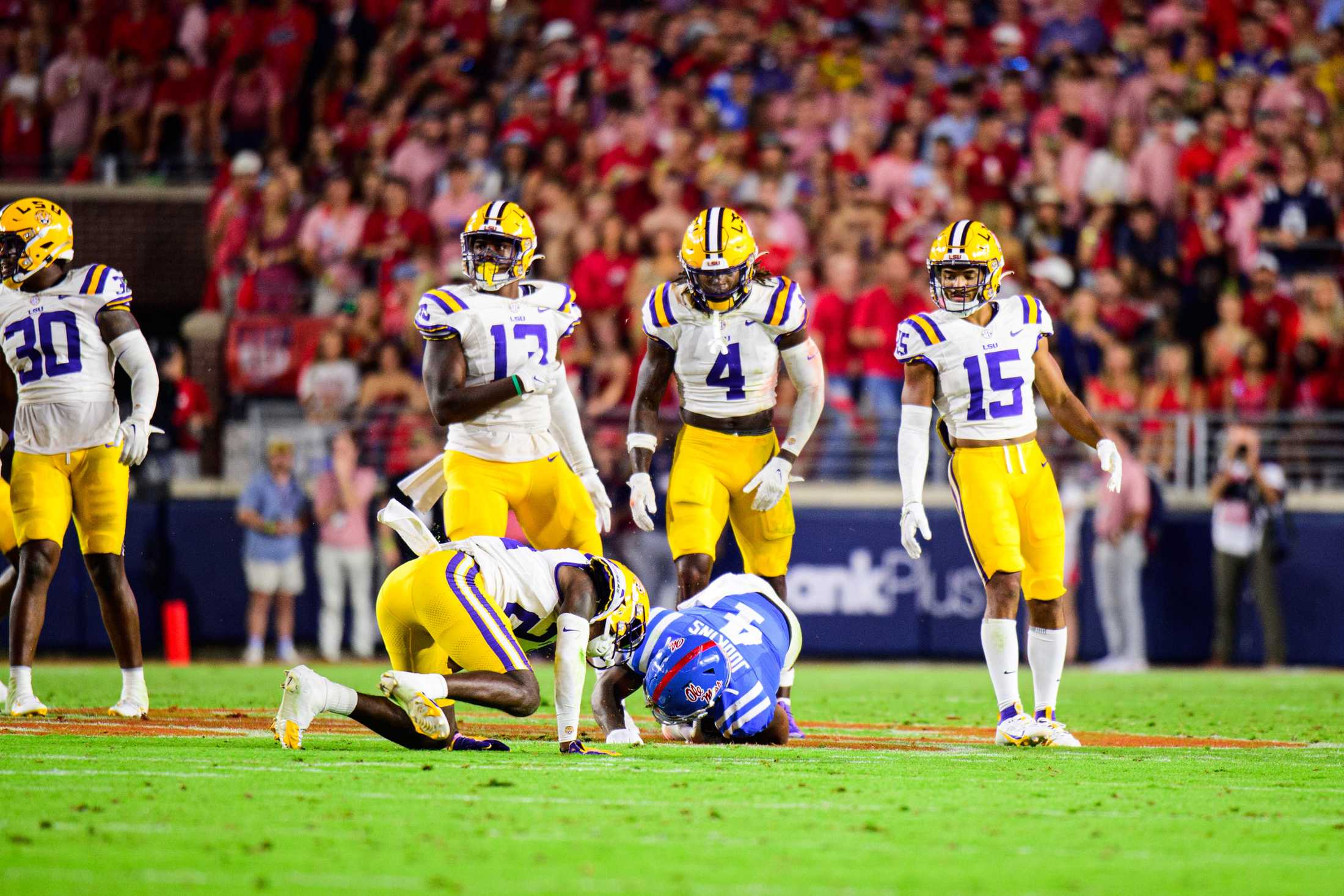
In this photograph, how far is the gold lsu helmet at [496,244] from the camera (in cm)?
776

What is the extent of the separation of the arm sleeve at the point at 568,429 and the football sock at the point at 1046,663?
82.3 inches

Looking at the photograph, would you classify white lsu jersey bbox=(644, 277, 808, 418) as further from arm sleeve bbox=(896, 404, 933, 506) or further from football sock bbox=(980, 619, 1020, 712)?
football sock bbox=(980, 619, 1020, 712)

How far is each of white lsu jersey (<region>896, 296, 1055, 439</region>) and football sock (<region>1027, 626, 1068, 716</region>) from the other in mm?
859

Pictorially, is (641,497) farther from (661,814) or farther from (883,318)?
(883,318)

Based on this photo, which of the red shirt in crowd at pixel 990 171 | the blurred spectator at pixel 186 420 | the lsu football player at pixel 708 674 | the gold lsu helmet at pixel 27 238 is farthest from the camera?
the blurred spectator at pixel 186 420

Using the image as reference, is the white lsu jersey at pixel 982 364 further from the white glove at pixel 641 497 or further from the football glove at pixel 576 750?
the football glove at pixel 576 750

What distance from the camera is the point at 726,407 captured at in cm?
834

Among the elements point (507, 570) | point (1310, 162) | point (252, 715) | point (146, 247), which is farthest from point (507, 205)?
point (146, 247)

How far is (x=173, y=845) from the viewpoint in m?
4.54

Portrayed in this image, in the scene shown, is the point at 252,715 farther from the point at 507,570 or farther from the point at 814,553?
the point at 814,553

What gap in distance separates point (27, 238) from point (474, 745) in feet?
10.4

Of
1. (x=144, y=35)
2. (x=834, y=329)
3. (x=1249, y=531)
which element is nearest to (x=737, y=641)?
(x=834, y=329)

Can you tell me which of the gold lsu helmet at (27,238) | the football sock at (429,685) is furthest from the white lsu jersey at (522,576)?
the gold lsu helmet at (27,238)

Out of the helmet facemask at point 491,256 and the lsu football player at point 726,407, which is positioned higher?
the helmet facemask at point 491,256
